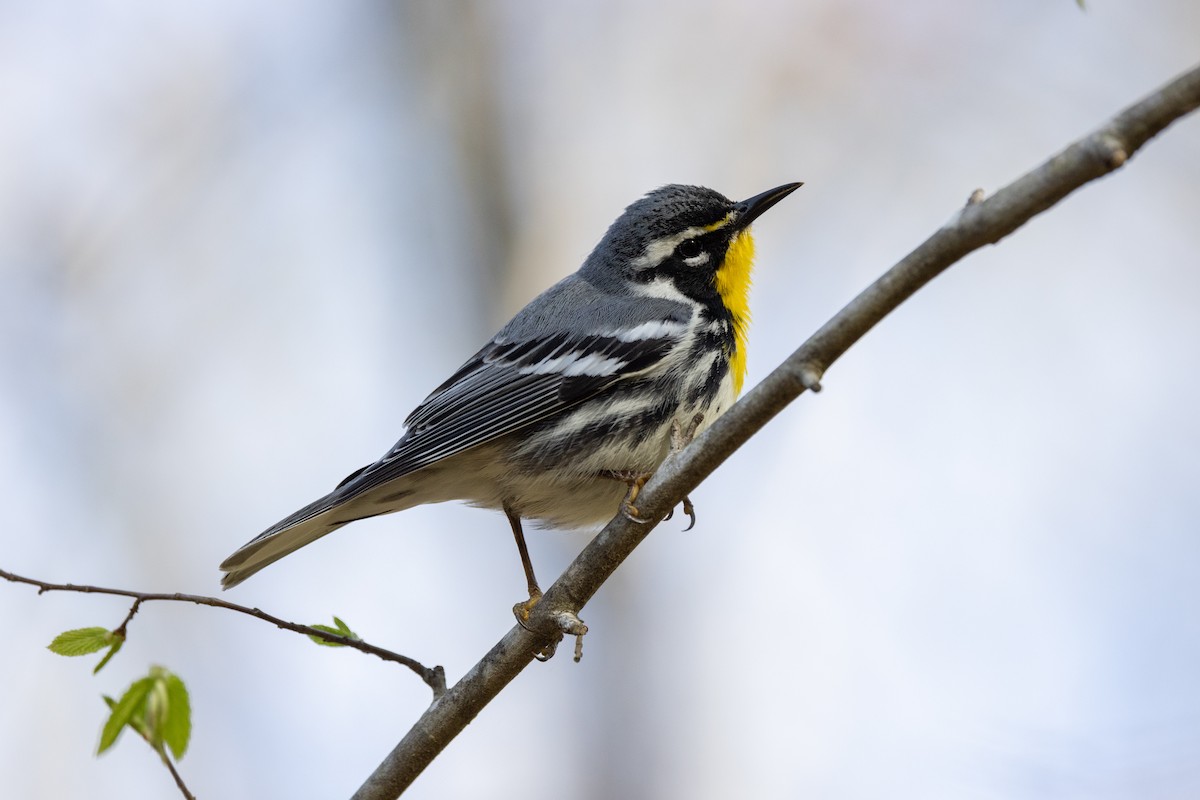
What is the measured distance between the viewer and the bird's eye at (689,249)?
546cm

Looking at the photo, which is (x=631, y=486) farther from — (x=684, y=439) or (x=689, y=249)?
(x=689, y=249)

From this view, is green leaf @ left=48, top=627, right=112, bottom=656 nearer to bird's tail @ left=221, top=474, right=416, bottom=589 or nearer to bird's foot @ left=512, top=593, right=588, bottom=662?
bird's foot @ left=512, top=593, right=588, bottom=662

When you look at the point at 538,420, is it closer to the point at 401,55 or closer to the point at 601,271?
the point at 601,271

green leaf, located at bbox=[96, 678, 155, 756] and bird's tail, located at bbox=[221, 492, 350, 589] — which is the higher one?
bird's tail, located at bbox=[221, 492, 350, 589]

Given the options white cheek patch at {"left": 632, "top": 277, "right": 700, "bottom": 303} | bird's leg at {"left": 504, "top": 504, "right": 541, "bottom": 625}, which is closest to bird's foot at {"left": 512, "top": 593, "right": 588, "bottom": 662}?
bird's leg at {"left": 504, "top": 504, "right": 541, "bottom": 625}

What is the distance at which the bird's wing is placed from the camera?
15.5ft

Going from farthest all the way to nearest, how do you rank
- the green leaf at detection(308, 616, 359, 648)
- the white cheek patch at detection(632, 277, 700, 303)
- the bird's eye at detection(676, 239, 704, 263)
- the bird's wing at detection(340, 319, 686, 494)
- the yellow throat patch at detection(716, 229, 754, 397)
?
the bird's eye at detection(676, 239, 704, 263) → the white cheek patch at detection(632, 277, 700, 303) → the yellow throat patch at detection(716, 229, 754, 397) → the bird's wing at detection(340, 319, 686, 494) → the green leaf at detection(308, 616, 359, 648)

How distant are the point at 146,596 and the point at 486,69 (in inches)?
276

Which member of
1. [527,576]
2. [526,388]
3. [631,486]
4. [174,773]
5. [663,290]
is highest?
[663,290]

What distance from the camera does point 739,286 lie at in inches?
213

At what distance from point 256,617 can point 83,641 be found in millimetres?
515

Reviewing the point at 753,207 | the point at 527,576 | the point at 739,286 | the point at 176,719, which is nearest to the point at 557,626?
the point at 527,576

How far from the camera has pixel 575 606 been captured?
11.7ft

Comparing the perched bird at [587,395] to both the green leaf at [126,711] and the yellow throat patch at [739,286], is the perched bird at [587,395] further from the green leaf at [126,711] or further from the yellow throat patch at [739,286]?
the green leaf at [126,711]
